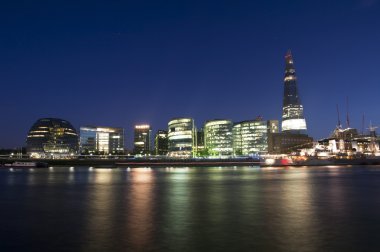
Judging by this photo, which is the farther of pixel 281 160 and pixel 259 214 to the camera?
pixel 281 160

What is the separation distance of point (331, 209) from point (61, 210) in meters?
19.0

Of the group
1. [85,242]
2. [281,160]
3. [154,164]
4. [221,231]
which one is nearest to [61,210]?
[85,242]

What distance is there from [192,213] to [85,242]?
9732 mm

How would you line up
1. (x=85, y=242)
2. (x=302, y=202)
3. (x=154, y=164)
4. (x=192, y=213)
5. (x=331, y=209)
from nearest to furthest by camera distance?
(x=85, y=242) → (x=192, y=213) → (x=331, y=209) → (x=302, y=202) → (x=154, y=164)

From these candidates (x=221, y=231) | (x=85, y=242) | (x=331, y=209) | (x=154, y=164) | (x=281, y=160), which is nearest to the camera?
(x=85, y=242)

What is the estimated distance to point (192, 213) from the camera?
83.9ft

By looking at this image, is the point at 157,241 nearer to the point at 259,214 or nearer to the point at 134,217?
the point at 134,217

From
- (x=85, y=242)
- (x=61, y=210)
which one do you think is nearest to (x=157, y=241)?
(x=85, y=242)

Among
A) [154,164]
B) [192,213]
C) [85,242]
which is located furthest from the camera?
[154,164]

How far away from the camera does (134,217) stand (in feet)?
78.3

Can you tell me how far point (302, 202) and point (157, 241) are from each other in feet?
58.4

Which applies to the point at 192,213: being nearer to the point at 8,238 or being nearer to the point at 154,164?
the point at 8,238

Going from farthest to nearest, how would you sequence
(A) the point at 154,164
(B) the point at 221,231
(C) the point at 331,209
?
(A) the point at 154,164 < (C) the point at 331,209 < (B) the point at 221,231

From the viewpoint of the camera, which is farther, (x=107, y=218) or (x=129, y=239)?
(x=107, y=218)
